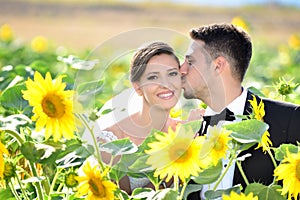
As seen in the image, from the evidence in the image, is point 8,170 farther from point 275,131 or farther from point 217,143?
point 275,131

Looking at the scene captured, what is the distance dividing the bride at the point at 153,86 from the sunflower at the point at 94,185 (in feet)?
0.56

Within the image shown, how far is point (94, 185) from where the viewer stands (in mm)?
1722

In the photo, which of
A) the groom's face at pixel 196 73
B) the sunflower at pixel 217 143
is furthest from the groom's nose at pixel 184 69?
the sunflower at pixel 217 143

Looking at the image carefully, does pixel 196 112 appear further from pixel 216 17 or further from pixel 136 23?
pixel 216 17

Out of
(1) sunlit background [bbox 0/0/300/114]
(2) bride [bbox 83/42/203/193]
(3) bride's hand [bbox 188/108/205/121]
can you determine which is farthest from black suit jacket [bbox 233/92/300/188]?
(1) sunlit background [bbox 0/0/300/114]

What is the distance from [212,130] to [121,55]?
0.27m

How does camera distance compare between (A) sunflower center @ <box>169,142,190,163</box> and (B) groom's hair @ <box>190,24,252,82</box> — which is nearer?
(A) sunflower center @ <box>169,142,190,163</box>

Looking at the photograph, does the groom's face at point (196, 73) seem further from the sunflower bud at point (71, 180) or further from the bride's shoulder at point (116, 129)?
the sunflower bud at point (71, 180)

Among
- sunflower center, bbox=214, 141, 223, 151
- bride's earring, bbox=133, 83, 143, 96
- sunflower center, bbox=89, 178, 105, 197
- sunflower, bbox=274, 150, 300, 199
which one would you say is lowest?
sunflower center, bbox=89, 178, 105, 197

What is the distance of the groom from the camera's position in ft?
7.52

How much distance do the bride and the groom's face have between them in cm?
10

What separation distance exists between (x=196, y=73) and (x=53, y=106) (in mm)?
528

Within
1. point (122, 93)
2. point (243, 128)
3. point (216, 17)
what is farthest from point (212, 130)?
point (216, 17)

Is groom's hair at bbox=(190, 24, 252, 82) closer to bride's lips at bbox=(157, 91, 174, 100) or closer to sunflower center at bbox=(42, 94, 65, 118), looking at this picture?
bride's lips at bbox=(157, 91, 174, 100)
